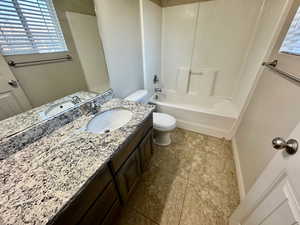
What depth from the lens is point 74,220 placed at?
0.60 m

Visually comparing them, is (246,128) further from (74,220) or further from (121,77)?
(74,220)

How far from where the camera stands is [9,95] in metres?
0.73

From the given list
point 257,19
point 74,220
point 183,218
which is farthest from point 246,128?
point 74,220

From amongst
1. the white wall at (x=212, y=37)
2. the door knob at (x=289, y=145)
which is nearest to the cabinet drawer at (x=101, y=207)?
the door knob at (x=289, y=145)

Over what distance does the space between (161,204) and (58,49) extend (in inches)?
62.4

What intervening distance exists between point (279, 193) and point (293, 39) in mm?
1135

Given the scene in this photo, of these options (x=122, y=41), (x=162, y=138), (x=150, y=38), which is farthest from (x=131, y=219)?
(x=150, y=38)

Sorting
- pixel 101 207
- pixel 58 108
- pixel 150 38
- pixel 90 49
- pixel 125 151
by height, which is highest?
pixel 150 38

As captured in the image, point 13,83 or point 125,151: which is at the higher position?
point 13,83

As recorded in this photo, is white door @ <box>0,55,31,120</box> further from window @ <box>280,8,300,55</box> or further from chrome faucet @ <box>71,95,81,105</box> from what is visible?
window @ <box>280,8,300,55</box>

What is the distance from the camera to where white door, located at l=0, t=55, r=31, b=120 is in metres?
0.68

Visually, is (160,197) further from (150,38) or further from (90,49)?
(150,38)

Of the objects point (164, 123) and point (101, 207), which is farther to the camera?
point (164, 123)

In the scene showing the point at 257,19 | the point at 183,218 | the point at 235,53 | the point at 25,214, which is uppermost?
the point at 257,19
